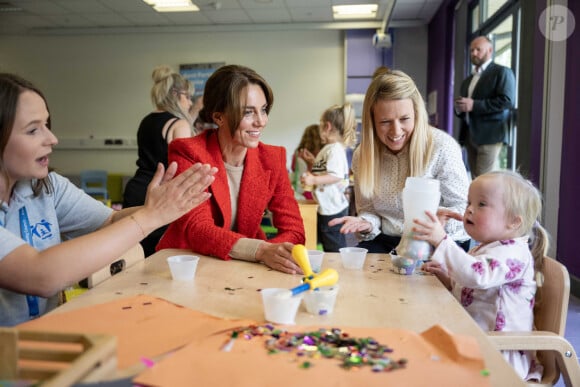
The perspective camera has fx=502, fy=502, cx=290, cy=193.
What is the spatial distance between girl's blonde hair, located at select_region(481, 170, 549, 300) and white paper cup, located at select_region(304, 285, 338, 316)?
669mm

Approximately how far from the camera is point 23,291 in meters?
1.10

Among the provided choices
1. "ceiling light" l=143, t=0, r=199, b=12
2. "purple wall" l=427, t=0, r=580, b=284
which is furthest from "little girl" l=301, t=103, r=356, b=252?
"ceiling light" l=143, t=0, r=199, b=12

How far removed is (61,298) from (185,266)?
1.35 ft

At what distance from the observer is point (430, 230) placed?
4.42ft

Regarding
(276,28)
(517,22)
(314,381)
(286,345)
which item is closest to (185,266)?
(286,345)

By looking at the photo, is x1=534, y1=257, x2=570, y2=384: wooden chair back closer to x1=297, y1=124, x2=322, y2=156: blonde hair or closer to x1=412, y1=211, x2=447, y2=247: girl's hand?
x1=412, y1=211, x2=447, y2=247: girl's hand

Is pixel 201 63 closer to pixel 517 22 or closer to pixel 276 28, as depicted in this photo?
pixel 276 28

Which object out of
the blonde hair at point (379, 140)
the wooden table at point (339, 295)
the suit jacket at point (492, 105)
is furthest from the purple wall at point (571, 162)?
the wooden table at point (339, 295)

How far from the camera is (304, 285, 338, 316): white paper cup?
1.08 meters

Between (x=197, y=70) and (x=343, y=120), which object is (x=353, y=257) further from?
(x=197, y=70)

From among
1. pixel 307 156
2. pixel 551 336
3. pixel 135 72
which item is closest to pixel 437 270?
pixel 551 336

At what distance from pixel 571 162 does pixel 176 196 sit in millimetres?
3255

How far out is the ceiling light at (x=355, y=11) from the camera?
25.1 feet

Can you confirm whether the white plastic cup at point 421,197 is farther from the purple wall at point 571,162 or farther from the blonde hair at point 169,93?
the purple wall at point 571,162
